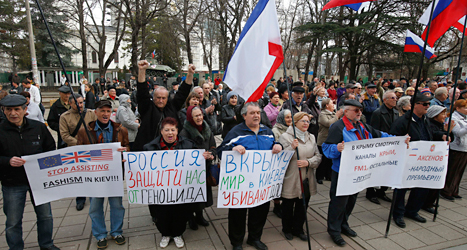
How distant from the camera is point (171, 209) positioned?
142 inches

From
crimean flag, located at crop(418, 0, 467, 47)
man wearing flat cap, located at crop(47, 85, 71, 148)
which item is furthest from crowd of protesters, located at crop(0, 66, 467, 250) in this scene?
crimean flag, located at crop(418, 0, 467, 47)

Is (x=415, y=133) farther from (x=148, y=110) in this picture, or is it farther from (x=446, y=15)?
(x=148, y=110)

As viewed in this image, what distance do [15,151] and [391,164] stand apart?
15.2 ft

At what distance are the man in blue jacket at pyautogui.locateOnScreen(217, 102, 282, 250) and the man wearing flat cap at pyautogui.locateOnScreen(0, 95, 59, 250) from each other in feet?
6.95

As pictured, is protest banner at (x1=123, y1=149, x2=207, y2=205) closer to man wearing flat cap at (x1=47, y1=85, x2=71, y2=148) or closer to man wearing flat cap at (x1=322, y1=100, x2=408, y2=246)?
man wearing flat cap at (x1=322, y1=100, x2=408, y2=246)

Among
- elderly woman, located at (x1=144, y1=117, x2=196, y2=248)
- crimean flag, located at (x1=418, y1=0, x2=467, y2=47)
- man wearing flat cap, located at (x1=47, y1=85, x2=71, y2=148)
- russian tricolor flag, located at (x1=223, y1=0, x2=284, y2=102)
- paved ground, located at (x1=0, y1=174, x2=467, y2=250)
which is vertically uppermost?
crimean flag, located at (x1=418, y1=0, x2=467, y2=47)

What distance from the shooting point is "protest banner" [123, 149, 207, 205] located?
349 cm

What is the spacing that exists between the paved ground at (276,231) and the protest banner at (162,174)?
2.19 feet

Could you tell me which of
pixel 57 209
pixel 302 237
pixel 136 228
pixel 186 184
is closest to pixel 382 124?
pixel 302 237

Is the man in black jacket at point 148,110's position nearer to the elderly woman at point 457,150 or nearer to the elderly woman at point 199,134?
the elderly woman at point 199,134

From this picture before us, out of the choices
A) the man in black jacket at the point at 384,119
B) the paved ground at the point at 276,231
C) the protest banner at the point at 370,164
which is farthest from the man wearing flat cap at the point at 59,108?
the man in black jacket at the point at 384,119

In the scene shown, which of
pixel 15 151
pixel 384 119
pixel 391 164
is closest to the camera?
pixel 15 151

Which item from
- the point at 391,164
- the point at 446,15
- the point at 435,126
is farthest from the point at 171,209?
the point at 446,15

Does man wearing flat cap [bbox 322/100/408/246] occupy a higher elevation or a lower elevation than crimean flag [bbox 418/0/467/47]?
lower
